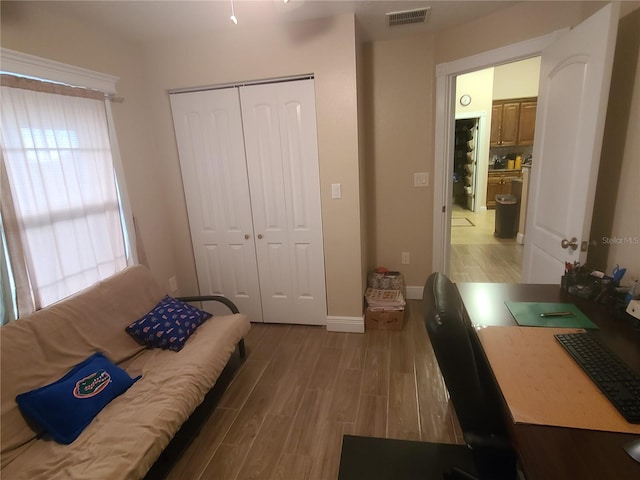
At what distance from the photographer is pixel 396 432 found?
5.83 feet

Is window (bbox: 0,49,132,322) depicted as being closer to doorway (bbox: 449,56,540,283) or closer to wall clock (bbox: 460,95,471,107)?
doorway (bbox: 449,56,540,283)

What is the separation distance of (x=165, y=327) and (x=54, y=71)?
5.52 feet

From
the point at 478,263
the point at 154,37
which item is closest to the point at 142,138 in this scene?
the point at 154,37

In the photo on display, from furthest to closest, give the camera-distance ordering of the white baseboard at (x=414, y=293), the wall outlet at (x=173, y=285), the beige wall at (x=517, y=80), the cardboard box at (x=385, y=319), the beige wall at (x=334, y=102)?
the beige wall at (x=517, y=80) < the white baseboard at (x=414, y=293) < the wall outlet at (x=173, y=285) < the cardboard box at (x=385, y=319) < the beige wall at (x=334, y=102)

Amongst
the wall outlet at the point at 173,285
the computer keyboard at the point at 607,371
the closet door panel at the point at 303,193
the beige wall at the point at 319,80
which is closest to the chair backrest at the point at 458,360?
the computer keyboard at the point at 607,371

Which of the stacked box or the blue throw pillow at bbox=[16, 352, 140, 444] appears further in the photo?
the stacked box

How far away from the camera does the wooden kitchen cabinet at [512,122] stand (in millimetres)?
6473

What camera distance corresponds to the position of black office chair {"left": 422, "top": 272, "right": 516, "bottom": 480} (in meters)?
0.94

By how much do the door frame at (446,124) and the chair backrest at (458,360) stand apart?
5.63ft

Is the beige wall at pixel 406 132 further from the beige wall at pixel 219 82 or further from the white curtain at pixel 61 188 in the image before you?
the white curtain at pixel 61 188

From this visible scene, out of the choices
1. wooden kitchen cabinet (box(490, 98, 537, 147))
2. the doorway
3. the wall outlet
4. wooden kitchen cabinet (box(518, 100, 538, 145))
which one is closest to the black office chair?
the wall outlet

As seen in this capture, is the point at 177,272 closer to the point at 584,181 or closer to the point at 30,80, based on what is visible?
the point at 30,80

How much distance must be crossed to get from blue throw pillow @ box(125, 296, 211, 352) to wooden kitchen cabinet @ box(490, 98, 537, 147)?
6945mm

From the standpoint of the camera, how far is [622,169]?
5.33ft
